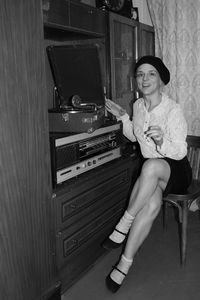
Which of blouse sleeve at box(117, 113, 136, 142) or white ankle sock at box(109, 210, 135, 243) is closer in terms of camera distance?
white ankle sock at box(109, 210, 135, 243)

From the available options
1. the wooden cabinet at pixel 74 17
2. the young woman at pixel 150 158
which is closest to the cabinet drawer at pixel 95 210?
the young woman at pixel 150 158

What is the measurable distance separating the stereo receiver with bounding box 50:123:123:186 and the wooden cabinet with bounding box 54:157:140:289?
50mm

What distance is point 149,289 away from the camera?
194cm

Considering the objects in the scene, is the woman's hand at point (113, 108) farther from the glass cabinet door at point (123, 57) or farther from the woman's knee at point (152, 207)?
the woman's knee at point (152, 207)

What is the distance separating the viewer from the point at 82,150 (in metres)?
1.91

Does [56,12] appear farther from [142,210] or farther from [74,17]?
[142,210]

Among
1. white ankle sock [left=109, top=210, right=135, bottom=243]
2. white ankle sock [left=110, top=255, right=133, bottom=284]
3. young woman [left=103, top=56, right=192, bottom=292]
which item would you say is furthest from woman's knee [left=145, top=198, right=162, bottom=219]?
white ankle sock [left=110, top=255, right=133, bottom=284]

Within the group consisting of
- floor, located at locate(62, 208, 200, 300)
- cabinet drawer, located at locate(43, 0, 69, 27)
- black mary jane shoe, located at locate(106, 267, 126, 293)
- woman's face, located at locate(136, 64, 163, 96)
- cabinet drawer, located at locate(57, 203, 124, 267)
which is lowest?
floor, located at locate(62, 208, 200, 300)

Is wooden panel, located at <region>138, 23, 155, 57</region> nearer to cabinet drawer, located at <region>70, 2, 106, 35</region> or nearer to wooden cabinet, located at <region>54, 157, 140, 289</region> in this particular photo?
cabinet drawer, located at <region>70, 2, 106, 35</region>

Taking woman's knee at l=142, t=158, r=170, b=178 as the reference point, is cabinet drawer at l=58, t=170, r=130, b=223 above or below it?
below

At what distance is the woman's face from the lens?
2.21m

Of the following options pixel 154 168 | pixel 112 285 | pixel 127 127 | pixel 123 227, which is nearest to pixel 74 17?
pixel 127 127

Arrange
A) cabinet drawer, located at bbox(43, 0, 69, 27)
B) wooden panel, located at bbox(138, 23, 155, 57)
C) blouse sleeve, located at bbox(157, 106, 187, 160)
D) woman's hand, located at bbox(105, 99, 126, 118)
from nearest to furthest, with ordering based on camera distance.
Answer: cabinet drawer, located at bbox(43, 0, 69, 27), blouse sleeve, located at bbox(157, 106, 187, 160), woman's hand, located at bbox(105, 99, 126, 118), wooden panel, located at bbox(138, 23, 155, 57)

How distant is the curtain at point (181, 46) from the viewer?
2.88m
